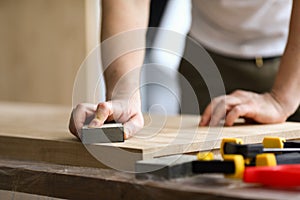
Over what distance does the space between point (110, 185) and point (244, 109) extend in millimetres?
511

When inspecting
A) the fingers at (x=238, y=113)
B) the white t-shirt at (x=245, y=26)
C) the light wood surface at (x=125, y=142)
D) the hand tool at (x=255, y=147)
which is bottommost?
the hand tool at (x=255, y=147)

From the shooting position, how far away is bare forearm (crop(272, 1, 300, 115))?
1262 millimetres

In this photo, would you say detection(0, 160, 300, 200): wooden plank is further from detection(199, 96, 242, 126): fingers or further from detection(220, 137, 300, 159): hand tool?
detection(199, 96, 242, 126): fingers

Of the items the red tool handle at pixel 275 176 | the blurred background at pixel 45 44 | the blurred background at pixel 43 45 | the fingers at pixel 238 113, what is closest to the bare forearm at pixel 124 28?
the fingers at pixel 238 113

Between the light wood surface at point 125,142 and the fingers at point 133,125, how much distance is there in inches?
0.4

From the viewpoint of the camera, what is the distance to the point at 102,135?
3.23 feet

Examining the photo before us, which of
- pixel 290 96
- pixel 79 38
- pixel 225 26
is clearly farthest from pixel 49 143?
pixel 79 38

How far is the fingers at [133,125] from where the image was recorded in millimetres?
1053

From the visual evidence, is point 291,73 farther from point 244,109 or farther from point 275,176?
point 275,176

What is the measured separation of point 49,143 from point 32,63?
7.22 feet

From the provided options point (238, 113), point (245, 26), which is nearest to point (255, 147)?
point (238, 113)

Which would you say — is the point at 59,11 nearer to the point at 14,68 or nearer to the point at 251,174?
the point at 14,68

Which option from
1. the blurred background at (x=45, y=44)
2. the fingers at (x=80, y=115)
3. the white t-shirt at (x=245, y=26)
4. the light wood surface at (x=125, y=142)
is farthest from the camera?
the blurred background at (x=45, y=44)

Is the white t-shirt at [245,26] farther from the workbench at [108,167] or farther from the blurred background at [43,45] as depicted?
the blurred background at [43,45]
